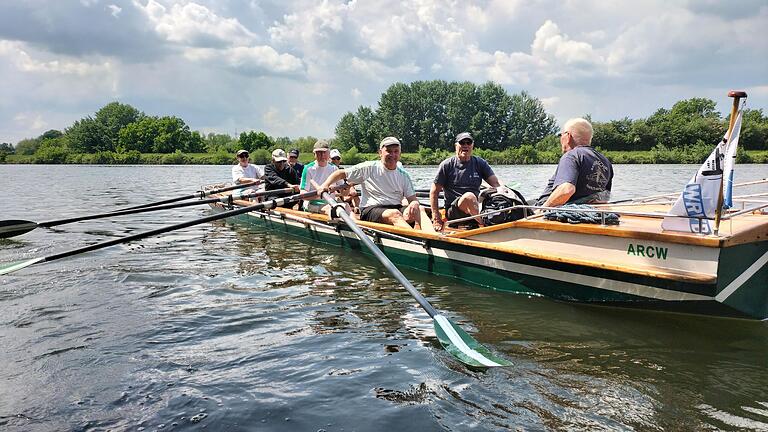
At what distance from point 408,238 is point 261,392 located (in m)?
3.74

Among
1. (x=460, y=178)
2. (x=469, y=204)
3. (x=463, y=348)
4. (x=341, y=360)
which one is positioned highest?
(x=460, y=178)

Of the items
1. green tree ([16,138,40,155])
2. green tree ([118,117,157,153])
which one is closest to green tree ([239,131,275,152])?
green tree ([118,117,157,153])

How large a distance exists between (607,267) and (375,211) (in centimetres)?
387

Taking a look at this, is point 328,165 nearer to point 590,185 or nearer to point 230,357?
point 590,185

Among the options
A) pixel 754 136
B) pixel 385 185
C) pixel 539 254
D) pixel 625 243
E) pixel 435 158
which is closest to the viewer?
pixel 625 243

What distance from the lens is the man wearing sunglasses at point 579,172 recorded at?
6.02m

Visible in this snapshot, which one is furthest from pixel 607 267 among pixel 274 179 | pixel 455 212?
pixel 274 179

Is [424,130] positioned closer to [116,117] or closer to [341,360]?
[116,117]

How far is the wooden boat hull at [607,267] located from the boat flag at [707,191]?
0.24 meters

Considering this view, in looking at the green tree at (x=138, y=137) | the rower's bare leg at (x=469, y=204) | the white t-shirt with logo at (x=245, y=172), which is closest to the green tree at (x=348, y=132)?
the green tree at (x=138, y=137)

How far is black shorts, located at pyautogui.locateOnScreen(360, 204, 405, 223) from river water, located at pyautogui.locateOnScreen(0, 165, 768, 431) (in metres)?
0.96

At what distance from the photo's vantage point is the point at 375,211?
27.5 feet

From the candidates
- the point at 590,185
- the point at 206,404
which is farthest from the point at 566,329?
the point at 206,404

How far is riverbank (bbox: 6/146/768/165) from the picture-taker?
50959 millimetres
